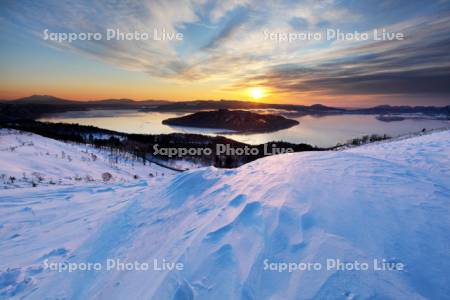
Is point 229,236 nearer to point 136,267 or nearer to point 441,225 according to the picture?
point 136,267

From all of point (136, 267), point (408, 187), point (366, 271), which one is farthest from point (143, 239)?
point (408, 187)

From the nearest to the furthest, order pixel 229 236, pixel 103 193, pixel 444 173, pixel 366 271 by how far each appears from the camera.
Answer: pixel 366 271, pixel 229 236, pixel 444 173, pixel 103 193

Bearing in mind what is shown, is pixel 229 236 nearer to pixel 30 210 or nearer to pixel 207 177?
pixel 207 177

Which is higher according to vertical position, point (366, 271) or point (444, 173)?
point (444, 173)

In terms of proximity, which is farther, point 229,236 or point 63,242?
point 63,242

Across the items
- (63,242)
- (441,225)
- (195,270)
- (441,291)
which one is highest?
(441,225)

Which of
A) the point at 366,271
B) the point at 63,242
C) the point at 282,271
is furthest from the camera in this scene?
the point at 63,242
